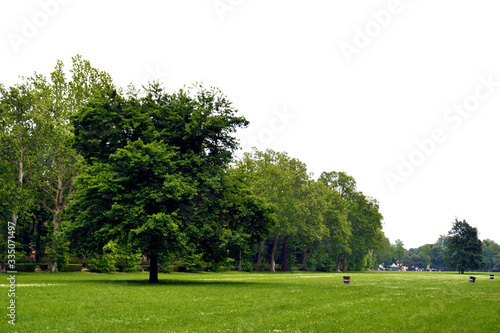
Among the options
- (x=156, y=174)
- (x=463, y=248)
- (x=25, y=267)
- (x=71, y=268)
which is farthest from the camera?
(x=463, y=248)

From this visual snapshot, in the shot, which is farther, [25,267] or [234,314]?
[25,267]

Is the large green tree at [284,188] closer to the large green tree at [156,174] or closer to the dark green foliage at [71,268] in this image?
the dark green foliage at [71,268]

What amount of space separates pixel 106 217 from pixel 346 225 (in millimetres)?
82857

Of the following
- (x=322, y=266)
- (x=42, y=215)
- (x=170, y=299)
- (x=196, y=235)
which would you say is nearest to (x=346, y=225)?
(x=322, y=266)

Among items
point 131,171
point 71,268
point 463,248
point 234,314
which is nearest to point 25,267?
point 71,268

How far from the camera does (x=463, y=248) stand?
118000 millimetres

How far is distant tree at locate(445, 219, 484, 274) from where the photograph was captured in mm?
116188

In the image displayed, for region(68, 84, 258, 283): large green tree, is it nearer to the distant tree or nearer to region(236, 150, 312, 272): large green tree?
region(236, 150, 312, 272): large green tree

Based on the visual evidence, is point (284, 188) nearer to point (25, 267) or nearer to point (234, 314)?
point (25, 267)

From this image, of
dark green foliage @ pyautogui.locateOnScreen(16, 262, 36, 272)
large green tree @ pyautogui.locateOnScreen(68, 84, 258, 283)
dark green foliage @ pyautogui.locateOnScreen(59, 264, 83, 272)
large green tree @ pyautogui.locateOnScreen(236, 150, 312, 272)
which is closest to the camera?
large green tree @ pyautogui.locateOnScreen(68, 84, 258, 283)

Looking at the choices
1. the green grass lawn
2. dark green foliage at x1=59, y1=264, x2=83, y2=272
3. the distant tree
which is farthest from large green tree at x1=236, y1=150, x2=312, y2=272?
the green grass lawn

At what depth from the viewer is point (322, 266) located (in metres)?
110

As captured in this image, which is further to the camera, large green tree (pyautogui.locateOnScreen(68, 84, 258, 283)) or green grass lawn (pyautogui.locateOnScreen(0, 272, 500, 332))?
large green tree (pyautogui.locateOnScreen(68, 84, 258, 283))

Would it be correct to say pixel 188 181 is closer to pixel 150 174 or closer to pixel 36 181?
pixel 150 174
